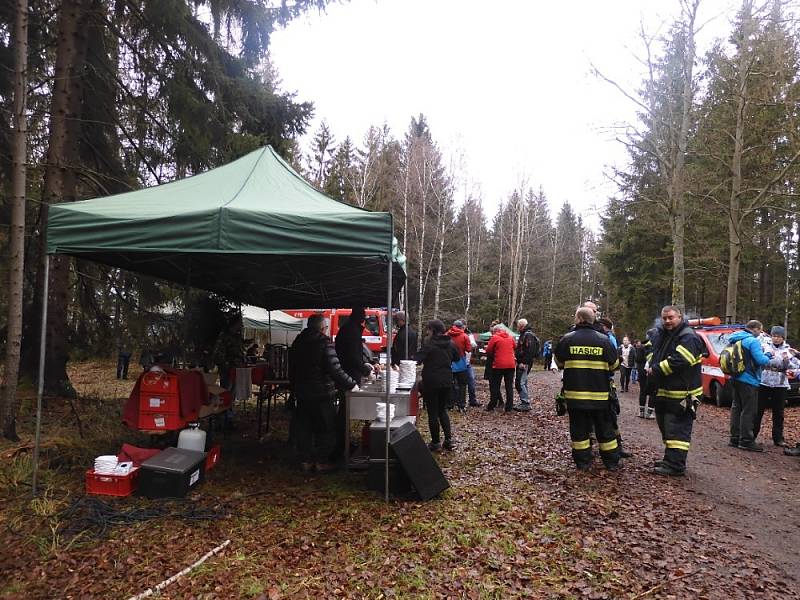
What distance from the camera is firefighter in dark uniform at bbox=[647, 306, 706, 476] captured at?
5.75 m

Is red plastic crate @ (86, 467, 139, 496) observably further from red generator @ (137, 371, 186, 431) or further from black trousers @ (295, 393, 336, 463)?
black trousers @ (295, 393, 336, 463)

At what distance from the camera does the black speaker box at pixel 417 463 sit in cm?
489

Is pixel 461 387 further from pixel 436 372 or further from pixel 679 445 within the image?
pixel 679 445

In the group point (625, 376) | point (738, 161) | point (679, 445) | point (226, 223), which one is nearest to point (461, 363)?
point (679, 445)

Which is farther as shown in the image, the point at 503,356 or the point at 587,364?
the point at 503,356

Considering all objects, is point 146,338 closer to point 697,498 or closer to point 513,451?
point 513,451

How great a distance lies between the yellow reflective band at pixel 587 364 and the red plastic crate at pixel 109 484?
14.9ft

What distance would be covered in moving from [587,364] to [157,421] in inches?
184

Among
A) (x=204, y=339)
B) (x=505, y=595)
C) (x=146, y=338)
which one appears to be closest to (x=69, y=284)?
(x=146, y=338)

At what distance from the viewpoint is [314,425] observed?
584 cm

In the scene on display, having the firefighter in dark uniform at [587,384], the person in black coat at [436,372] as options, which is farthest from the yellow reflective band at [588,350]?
the person in black coat at [436,372]

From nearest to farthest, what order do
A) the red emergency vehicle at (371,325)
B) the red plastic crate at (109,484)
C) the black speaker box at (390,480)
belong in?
the red plastic crate at (109,484)
the black speaker box at (390,480)
the red emergency vehicle at (371,325)

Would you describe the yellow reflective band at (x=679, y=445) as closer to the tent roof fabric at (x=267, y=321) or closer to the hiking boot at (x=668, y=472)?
the hiking boot at (x=668, y=472)

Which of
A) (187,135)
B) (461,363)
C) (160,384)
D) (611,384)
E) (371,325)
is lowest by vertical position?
(461,363)
